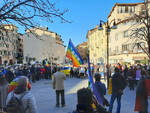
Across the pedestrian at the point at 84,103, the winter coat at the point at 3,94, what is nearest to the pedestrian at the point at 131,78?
the winter coat at the point at 3,94

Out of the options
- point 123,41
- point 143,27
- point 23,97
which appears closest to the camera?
point 23,97

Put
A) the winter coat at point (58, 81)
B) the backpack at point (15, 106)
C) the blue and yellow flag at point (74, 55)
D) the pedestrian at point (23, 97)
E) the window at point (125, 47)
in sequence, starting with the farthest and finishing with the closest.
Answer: the window at point (125, 47)
the winter coat at point (58, 81)
the blue and yellow flag at point (74, 55)
the pedestrian at point (23, 97)
the backpack at point (15, 106)

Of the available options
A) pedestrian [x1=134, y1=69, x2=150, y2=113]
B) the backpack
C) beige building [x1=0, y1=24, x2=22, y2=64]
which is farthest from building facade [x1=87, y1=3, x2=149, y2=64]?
the backpack

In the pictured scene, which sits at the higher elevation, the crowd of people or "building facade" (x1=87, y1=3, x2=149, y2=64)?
"building facade" (x1=87, y1=3, x2=149, y2=64)

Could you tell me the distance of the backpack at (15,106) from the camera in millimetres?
2705

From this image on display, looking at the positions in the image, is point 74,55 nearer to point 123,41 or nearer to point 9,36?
point 9,36

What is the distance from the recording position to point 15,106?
9.03 feet

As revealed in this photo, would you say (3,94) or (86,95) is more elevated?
(86,95)

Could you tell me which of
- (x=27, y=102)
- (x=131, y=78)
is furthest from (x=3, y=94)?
(x=131, y=78)

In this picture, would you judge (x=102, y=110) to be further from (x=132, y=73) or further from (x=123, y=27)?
(x=123, y=27)

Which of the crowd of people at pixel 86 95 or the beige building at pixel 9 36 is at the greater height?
the beige building at pixel 9 36

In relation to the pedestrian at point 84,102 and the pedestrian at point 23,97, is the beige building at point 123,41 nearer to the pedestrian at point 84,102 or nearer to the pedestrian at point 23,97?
the pedestrian at point 23,97

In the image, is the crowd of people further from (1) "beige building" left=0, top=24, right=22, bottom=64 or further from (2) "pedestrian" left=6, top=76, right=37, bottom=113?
(1) "beige building" left=0, top=24, right=22, bottom=64

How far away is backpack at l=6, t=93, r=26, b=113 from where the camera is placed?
2705mm
